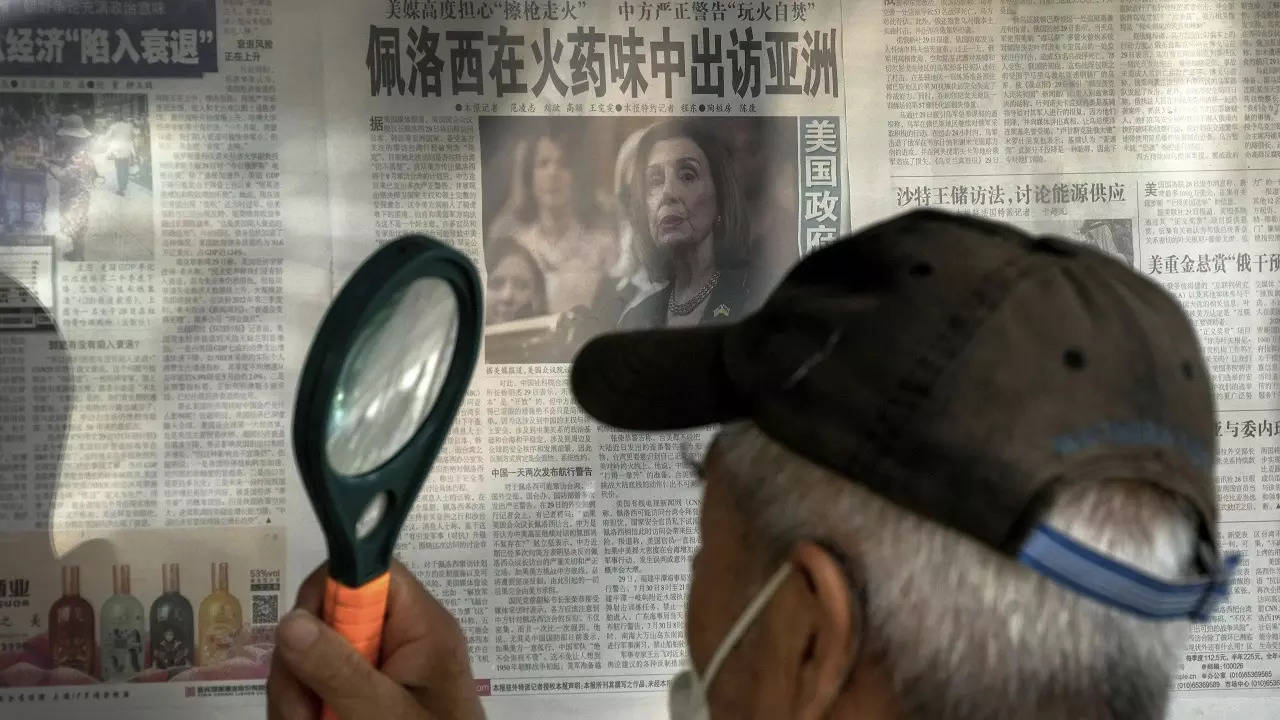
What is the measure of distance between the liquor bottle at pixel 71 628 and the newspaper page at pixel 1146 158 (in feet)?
2.64

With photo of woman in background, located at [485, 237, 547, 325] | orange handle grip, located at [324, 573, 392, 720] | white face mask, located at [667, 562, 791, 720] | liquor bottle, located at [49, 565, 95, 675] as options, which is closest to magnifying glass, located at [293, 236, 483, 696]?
orange handle grip, located at [324, 573, 392, 720]

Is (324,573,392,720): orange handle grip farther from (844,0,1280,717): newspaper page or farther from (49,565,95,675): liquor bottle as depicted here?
(844,0,1280,717): newspaper page

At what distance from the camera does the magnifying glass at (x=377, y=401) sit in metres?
0.48

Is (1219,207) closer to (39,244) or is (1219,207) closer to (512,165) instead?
(512,165)

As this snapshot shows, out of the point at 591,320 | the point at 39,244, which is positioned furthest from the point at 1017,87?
the point at 39,244

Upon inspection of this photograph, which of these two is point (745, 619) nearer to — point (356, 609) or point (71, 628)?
point (356, 609)

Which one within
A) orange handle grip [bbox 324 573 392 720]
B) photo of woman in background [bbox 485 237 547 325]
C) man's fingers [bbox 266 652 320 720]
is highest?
photo of woman in background [bbox 485 237 547 325]

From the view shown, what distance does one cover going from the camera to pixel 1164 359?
42 centimetres

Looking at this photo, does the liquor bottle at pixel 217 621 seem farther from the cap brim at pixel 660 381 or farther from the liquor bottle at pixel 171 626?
the cap brim at pixel 660 381

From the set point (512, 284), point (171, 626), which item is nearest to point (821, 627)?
point (512, 284)

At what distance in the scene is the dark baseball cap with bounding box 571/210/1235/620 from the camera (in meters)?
0.40

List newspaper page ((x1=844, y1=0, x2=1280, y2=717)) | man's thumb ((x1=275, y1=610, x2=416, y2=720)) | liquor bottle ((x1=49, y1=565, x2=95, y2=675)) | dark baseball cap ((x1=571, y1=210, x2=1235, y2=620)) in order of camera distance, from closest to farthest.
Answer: dark baseball cap ((x1=571, y1=210, x2=1235, y2=620))
man's thumb ((x1=275, y1=610, x2=416, y2=720))
liquor bottle ((x1=49, y1=565, x2=95, y2=675))
newspaper page ((x1=844, y1=0, x2=1280, y2=717))

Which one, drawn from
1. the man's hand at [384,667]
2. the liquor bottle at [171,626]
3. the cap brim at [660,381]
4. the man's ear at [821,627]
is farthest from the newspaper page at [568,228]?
the man's ear at [821,627]

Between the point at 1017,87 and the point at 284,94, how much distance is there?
28.3 inches
